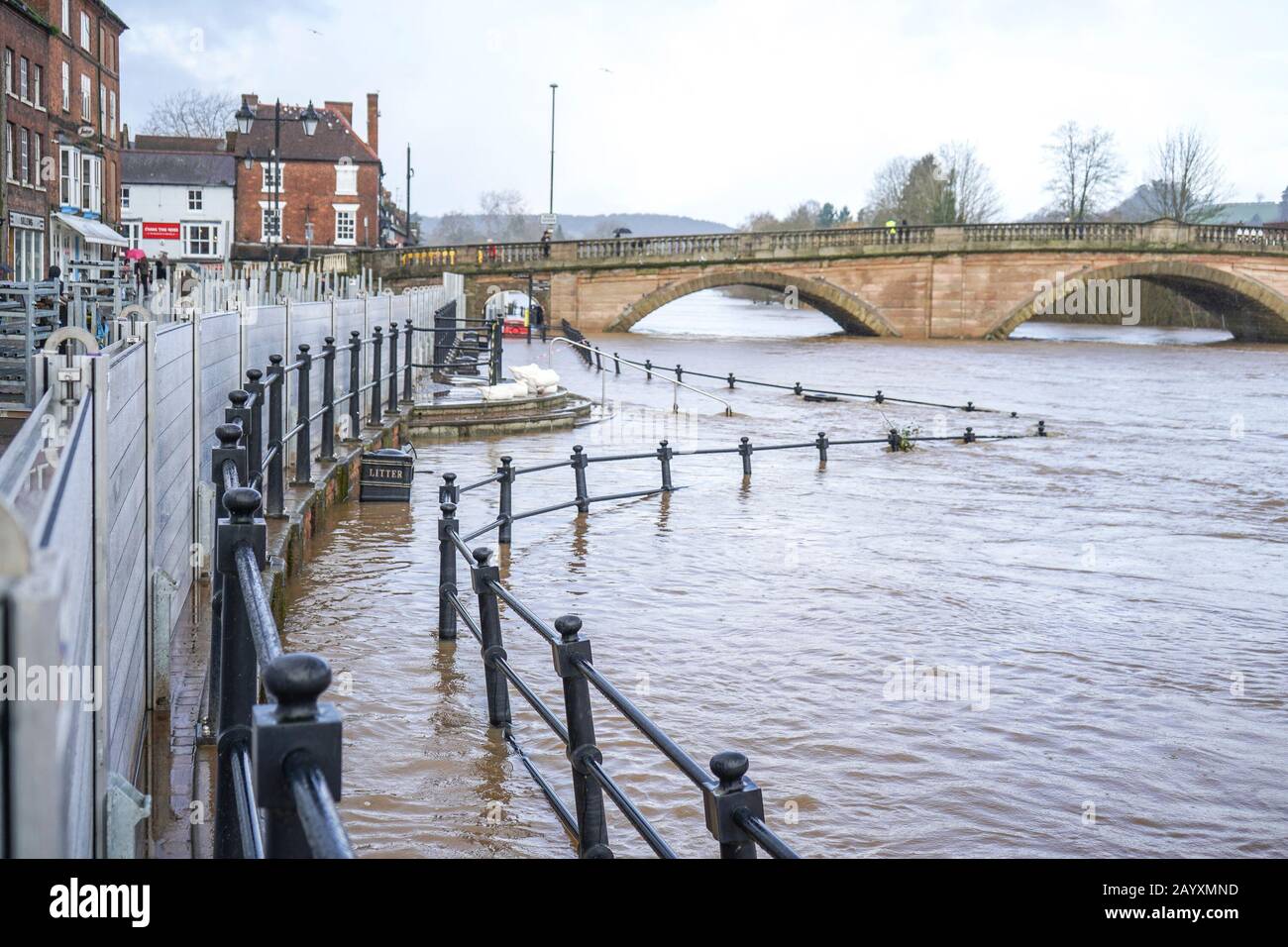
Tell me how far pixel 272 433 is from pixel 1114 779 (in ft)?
17.9

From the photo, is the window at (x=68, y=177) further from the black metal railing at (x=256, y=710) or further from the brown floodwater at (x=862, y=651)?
the black metal railing at (x=256, y=710)

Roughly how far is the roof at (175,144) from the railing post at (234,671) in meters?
78.5

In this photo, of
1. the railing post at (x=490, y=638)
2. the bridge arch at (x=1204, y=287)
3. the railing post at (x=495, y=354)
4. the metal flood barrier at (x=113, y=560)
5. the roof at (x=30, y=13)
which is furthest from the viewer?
the bridge arch at (x=1204, y=287)

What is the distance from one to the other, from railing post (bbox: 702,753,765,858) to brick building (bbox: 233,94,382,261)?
2636 inches

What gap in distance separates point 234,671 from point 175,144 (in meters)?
81.1

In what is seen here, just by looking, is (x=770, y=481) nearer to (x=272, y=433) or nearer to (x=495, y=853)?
(x=272, y=433)

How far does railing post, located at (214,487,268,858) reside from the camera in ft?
11.1

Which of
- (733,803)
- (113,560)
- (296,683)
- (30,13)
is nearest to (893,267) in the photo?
(30,13)

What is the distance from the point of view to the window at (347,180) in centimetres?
6925
